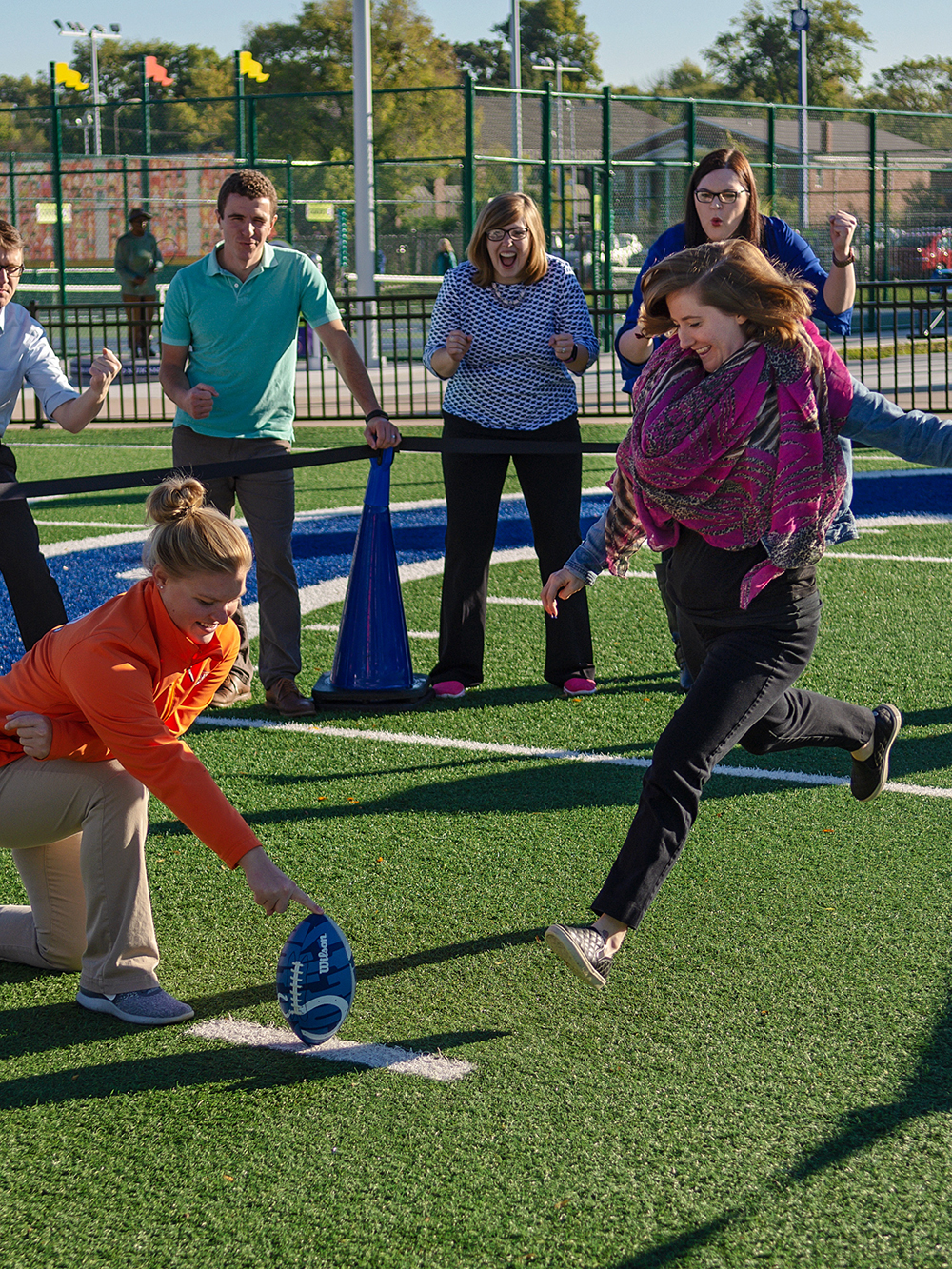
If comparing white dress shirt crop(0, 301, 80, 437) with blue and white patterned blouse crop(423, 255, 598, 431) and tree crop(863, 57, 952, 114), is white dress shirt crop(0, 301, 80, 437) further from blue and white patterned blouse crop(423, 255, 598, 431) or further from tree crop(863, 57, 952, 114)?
tree crop(863, 57, 952, 114)

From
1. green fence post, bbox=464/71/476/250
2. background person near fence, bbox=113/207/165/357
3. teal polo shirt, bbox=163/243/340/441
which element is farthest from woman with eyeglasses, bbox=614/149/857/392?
background person near fence, bbox=113/207/165/357

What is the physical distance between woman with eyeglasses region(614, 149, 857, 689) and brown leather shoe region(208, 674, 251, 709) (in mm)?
1995

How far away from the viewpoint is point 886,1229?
9.02 ft

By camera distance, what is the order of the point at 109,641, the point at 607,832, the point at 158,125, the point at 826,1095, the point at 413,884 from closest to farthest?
the point at 826,1095
the point at 109,641
the point at 413,884
the point at 607,832
the point at 158,125

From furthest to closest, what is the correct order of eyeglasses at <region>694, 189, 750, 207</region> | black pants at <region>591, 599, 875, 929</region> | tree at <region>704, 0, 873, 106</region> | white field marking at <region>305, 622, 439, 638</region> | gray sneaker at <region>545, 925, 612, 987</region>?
tree at <region>704, 0, 873, 106</region> → white field marking at <region>305, 622, 439, 638</region> → eyeglasses at <region>694, 189, 750, 207</region> → black pants at <region>591, 599, 875, 929</region> → gray sneaker at <region>545, 925, 612, 987</region>

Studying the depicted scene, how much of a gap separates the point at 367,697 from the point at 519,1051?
10.4ft

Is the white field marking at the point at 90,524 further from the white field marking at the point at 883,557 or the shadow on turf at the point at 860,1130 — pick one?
the shadow on turf at the point at 860,1130

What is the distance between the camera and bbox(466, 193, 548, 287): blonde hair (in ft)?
21.0

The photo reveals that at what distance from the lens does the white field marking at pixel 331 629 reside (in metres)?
7.82

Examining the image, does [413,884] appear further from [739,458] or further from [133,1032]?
[739,458]

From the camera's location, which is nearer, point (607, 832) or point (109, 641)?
point (109, 641)

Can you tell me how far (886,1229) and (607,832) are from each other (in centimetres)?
228

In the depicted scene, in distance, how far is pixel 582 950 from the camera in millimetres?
3586

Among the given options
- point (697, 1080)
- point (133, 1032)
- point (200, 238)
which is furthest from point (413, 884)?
point (200, 238)
